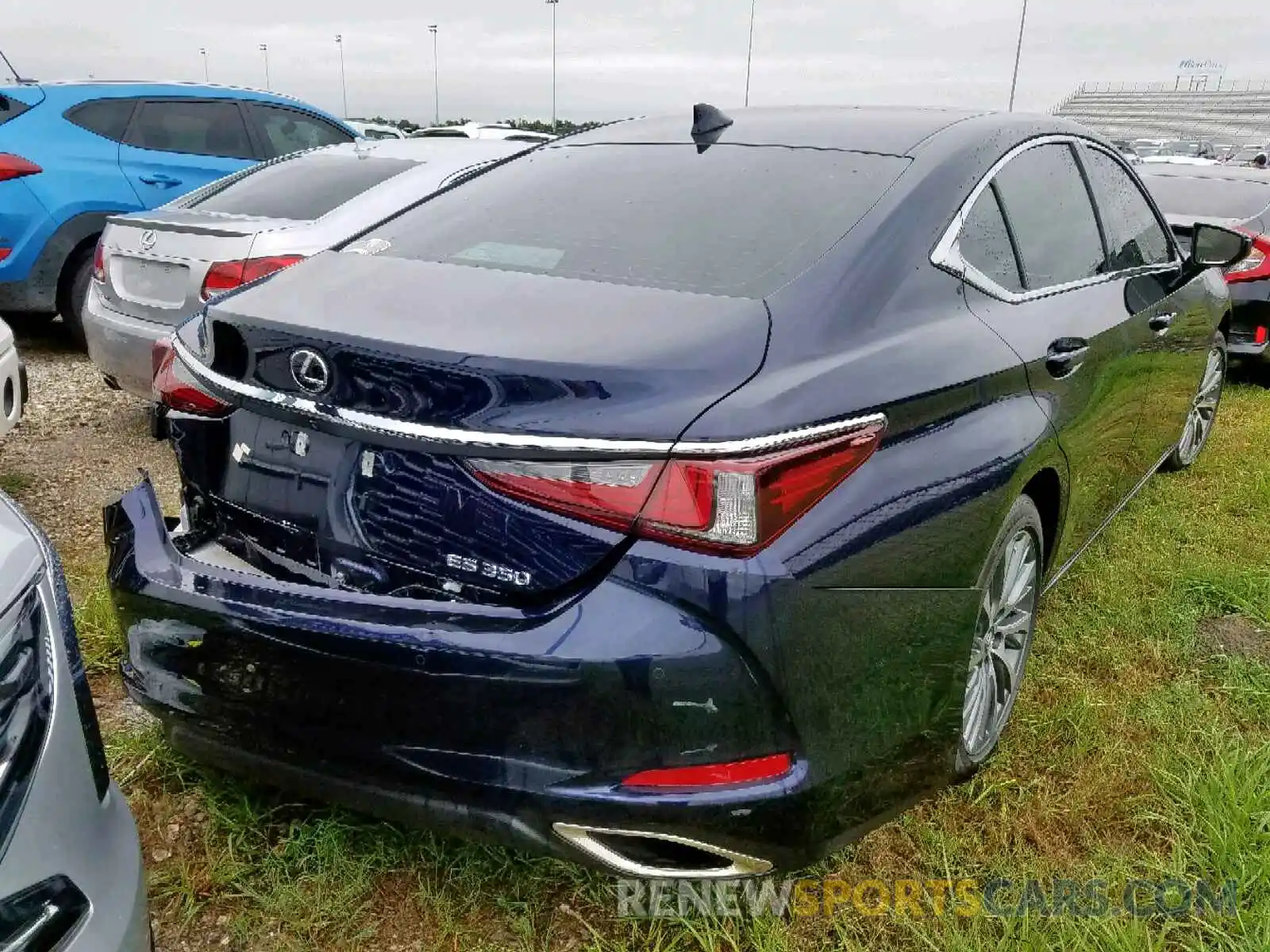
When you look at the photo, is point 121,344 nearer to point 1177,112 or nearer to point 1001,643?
point 1001,643

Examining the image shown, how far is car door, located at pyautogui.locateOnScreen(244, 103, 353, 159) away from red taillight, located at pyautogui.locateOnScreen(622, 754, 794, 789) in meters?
6.18

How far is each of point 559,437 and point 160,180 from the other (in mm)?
5728

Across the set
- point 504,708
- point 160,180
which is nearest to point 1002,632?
point 504,708

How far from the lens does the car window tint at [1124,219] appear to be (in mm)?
3111

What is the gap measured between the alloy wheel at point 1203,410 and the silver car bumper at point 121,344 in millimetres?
4318

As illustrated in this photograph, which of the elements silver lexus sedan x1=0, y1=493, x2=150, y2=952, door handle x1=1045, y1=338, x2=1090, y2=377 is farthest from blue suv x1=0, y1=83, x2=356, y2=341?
door handle x1=1045, y1=338, x2=1090, y2=377

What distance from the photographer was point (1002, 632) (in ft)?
7.97

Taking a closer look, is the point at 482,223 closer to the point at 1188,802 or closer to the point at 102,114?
the point at 1188,802

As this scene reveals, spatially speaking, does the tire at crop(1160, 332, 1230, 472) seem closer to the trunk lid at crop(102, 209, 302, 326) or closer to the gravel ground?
the trunk lid at crop(102, 209, 302, 326)

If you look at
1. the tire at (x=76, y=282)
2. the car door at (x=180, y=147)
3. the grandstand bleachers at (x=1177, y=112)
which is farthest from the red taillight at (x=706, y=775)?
the grandstand bleachers at (x=1177, y=112)

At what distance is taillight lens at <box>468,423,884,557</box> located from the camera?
155 cm

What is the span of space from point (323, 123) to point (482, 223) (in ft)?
18.4

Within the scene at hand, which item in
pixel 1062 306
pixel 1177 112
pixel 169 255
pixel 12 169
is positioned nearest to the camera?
pixel 1062 306

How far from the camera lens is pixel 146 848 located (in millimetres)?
2219
